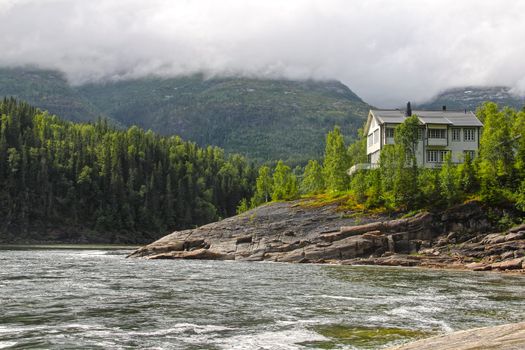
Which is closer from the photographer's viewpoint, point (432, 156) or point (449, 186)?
point (449, 186)

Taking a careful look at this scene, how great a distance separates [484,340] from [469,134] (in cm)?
10273

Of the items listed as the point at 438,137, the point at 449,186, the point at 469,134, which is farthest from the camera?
the point at 469,134

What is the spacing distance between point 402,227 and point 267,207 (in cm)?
2887

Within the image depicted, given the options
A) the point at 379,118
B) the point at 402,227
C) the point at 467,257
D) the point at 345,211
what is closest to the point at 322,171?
the point at 379,118

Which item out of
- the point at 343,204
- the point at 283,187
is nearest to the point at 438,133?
the point at 343,204

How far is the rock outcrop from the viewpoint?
1669 centimetres

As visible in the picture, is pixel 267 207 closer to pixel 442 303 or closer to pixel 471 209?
pixel 471 209

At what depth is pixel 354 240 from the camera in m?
85.8

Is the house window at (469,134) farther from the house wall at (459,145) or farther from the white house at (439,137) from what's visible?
the house wall at (459,145)

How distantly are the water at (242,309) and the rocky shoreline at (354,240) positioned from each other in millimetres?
19700

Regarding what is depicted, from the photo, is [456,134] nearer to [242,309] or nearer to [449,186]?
[449,186]

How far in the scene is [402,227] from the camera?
8962cm

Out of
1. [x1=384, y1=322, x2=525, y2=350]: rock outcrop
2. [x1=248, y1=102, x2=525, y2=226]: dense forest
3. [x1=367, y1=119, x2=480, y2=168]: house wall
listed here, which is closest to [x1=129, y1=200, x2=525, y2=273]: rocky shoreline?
[x1=248, y1=102, x2=525, y2=226]: dense forest

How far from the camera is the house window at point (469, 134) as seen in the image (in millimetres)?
115688
